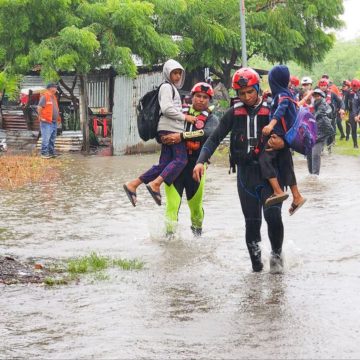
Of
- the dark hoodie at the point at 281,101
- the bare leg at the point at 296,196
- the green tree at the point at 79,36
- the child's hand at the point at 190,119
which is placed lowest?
the bare leg at the point at 296,196

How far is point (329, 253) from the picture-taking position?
326 inches

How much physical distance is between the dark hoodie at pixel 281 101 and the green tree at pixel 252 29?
14.8 m

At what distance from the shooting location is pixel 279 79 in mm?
7473

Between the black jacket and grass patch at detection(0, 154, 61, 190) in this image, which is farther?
the black jacket

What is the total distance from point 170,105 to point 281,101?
2.01 m

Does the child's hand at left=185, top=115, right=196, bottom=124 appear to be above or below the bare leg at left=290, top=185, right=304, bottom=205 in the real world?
above

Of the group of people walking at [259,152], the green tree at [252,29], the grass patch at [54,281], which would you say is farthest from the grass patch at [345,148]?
the grass patch at [54,281]

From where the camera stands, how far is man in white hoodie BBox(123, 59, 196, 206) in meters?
9.09

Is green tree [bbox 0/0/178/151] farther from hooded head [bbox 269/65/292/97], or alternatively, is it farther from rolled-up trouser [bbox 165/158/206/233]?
hooded head [bbox 269/65/292/97]

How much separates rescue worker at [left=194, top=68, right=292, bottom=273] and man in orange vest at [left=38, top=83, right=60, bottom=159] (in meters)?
13.7

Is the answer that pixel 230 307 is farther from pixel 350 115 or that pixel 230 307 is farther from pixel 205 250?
pixel 350 115

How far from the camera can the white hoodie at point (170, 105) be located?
29.8 feet

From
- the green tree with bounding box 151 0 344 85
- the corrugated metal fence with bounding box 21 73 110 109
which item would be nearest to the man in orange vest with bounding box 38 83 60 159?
the green tree with bounding box 151 0 344 85

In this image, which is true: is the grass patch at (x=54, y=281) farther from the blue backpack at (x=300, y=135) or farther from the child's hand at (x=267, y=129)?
the blue backpack at (x=300, y=135)
